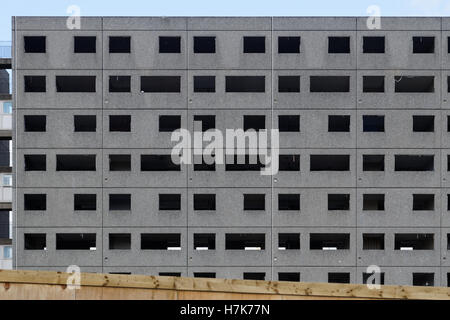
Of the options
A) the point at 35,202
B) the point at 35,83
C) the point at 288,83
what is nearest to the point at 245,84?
the point at 288,83

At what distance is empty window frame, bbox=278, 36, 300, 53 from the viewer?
115 feet

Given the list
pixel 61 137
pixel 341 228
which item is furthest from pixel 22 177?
pixel 341 228

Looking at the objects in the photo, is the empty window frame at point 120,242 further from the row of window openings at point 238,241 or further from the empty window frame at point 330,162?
the empty window frame at point 330,162

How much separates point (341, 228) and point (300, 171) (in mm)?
5143

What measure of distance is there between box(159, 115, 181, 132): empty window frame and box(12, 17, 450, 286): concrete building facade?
541mm

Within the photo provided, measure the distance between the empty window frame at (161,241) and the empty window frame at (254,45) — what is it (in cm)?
1553

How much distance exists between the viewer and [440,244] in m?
33.3

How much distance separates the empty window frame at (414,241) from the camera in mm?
33906

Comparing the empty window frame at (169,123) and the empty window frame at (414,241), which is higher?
the empty window frame at (169,123)

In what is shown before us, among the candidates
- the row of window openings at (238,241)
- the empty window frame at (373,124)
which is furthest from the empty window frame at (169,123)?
the empty window frame at (373,124)

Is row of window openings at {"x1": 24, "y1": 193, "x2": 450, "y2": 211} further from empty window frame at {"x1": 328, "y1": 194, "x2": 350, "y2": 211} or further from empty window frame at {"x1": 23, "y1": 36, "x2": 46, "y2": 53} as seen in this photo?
empty window frame at {"x1": 23, "y1": 36, "x2": 46, "y2": 53}

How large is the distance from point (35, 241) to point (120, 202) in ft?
23.8

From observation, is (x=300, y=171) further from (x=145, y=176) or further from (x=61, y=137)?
(x=61, y=137)

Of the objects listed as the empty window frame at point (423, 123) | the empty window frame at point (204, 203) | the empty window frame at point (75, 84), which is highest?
the empty window frame at point (75, 84)
